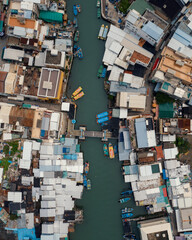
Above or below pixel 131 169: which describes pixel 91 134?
above

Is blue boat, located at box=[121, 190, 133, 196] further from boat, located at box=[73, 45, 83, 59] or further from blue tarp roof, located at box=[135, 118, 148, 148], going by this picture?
boat, located at box=[73, 45, 83, 59]

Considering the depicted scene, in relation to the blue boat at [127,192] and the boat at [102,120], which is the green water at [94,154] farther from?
the boat at [102,120]

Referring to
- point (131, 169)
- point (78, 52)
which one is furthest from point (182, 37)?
point (131, 169)

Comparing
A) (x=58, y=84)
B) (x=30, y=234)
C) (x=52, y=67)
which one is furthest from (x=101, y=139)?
(x=30, y=234)

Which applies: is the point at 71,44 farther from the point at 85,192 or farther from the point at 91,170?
the point at 85,192

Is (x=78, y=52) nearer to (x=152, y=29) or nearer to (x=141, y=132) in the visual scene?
(x=152, y=29)

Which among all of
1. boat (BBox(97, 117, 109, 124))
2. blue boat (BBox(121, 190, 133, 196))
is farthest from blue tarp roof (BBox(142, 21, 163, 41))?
blue boat (BBox(121, 190, 133, 196))
